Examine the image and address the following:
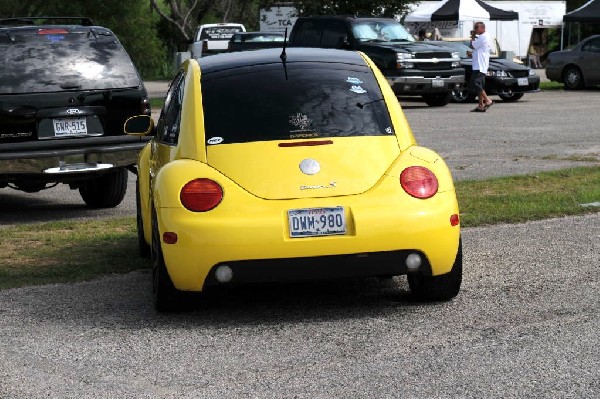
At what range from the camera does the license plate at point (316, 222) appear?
733 cm

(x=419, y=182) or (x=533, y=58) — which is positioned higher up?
(x=419, y=182)

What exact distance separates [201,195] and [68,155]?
527 cm

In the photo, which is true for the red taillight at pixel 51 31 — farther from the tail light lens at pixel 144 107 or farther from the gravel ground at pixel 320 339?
the gravel ground at pixel 320 339

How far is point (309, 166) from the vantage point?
7617mm

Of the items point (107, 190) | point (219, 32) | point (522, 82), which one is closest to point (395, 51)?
point (522, 82)

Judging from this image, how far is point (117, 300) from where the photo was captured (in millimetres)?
8359

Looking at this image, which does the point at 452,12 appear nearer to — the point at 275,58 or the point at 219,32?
the point at 219,32

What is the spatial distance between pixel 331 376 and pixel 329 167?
1761mm

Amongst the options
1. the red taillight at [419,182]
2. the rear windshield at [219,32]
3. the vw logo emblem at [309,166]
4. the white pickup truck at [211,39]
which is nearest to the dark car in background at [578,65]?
the white pickup truck at [211,39]

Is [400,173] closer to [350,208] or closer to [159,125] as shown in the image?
[350,208]

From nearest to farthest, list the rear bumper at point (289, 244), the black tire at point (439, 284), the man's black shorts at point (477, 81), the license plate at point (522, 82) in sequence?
the rear bumper at point (289, 244)
the black tire at point (439, 284)
the man's black shorts at point (477, 81)
the license plate at point (522, 82)

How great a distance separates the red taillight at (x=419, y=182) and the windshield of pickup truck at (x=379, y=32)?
22.6 m

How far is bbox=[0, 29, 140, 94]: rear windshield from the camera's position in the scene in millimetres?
12547

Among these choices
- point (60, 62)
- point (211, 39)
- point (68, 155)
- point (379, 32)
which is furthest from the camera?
point (211, 39)
